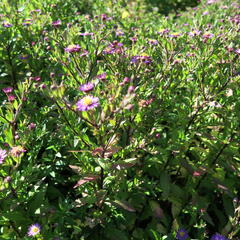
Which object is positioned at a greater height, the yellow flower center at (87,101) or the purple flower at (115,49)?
the purple flower at (115,49)

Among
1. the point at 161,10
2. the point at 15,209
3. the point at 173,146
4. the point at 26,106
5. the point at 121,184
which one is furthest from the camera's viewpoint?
the point at 161,10

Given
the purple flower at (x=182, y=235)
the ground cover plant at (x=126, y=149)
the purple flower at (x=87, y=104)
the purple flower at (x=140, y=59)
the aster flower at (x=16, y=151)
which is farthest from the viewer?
the purple flower at (x=140, y=59)

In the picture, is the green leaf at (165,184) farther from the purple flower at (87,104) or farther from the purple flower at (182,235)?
the purple flower at (87,104)

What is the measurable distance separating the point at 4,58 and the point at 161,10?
568 centimetres

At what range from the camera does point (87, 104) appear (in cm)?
146

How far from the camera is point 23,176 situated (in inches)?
68.0

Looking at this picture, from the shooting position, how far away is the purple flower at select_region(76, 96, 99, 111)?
1.44m

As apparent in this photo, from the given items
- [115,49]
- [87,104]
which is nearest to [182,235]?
[87,104]

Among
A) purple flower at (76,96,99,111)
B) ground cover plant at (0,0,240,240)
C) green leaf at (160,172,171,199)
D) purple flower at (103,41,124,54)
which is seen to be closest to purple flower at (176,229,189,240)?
ground cover plant at (0,0,240,240)

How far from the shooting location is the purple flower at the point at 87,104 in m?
1.44

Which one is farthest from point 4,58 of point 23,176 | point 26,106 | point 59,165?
point 23,176

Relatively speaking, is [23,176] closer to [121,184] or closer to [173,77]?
[121,184]

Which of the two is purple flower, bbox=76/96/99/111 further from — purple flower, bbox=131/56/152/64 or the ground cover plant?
purple flower, bbox=131/56/152/64

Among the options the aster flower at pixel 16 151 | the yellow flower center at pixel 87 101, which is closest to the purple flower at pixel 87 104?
the yellow flower center at pixel 87 101
